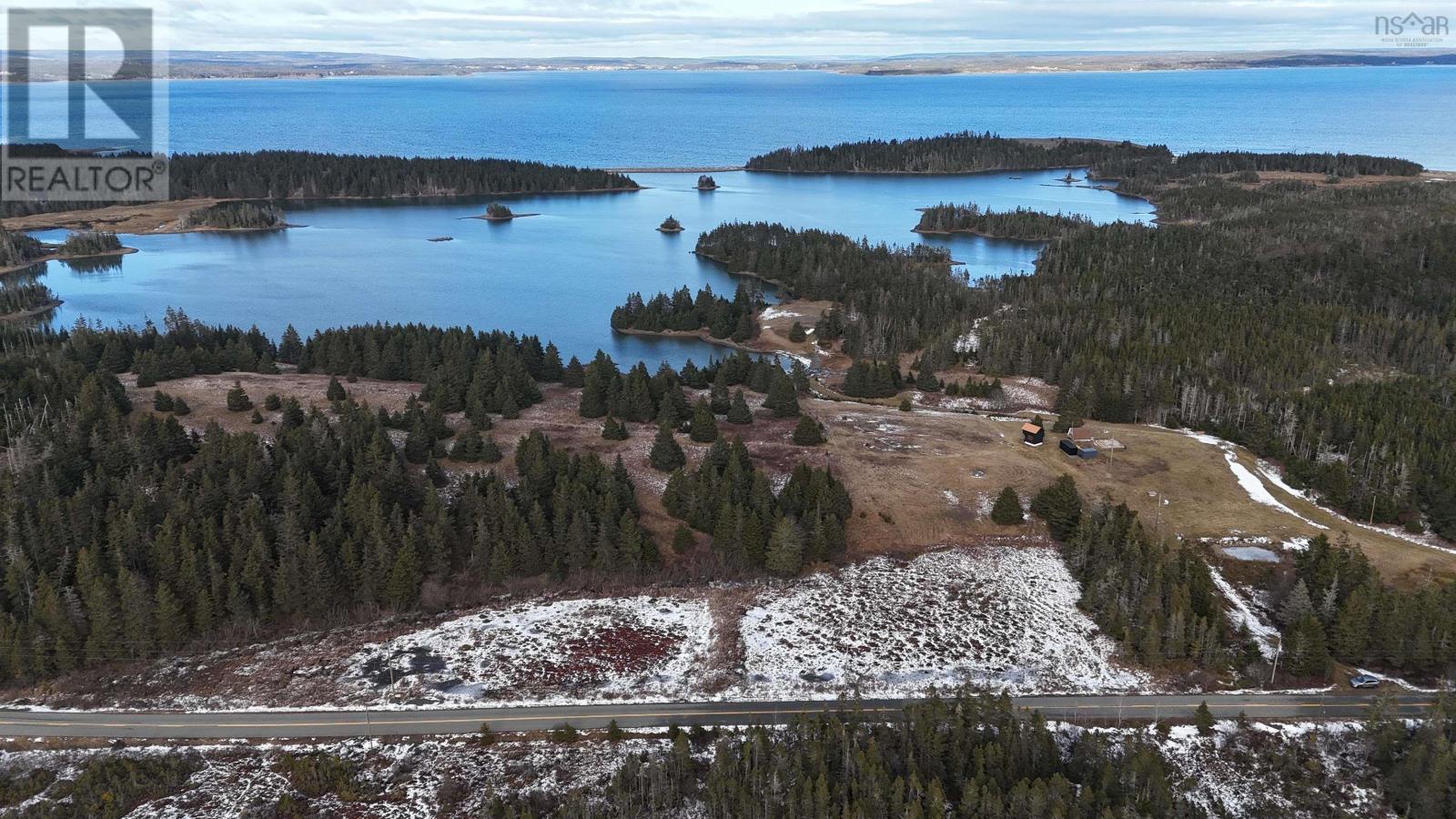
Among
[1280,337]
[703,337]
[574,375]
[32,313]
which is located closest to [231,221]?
[32,313]

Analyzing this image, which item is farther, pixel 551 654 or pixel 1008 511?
pixel 1008 511

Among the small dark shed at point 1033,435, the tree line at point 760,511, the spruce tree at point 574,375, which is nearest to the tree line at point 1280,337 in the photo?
the small dark shed at point 1033,435

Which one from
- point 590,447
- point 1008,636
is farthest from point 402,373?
point 1008,636

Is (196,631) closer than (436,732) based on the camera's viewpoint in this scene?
No

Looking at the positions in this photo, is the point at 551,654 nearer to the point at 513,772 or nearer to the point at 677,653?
the point at 677,653

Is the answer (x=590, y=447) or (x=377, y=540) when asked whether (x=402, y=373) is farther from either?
(x=377, y=540)

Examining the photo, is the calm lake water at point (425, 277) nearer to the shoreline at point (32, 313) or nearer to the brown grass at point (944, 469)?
the shoreline at point (32, 313)
